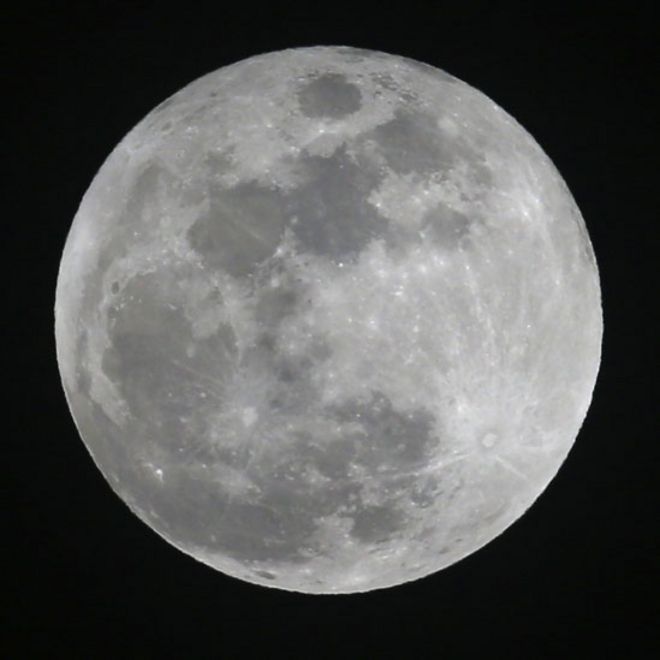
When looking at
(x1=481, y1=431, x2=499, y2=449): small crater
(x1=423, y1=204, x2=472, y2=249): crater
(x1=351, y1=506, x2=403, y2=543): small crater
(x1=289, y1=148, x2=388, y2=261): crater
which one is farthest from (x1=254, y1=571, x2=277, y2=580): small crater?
(x1=423, y1=204, x2=472, y2=249): crater

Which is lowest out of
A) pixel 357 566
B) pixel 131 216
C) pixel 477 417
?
pixel 357 566

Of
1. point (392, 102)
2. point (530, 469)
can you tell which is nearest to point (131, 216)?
point (392, 102)

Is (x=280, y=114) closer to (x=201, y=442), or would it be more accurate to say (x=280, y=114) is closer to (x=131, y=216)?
(x=131, y=216)

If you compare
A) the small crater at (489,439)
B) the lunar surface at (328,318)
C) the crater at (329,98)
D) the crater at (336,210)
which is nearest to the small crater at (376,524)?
the lunar surface at (328,318)

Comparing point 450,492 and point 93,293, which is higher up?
point 93,293

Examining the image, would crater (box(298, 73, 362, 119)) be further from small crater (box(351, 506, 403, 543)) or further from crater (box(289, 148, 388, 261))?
small crater (box(351, 506, 403, 543))

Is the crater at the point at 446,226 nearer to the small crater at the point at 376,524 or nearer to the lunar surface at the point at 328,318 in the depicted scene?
the lunar surface at the point at 328,318
